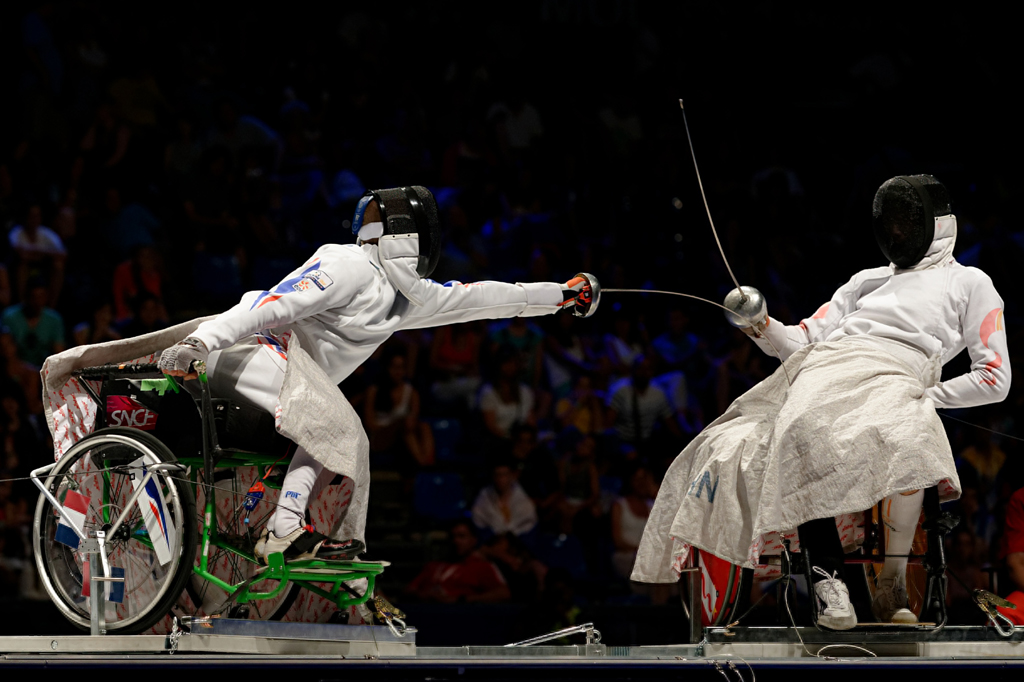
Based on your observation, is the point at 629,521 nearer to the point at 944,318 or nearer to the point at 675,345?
the point at 675,345


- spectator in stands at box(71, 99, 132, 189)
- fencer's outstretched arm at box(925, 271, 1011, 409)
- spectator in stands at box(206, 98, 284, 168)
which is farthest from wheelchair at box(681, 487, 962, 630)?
spectator in stands at box(71, 99, 132, 189)

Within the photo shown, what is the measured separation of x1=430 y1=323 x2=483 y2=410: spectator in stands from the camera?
6340 mm

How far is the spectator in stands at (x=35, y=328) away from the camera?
5996mm

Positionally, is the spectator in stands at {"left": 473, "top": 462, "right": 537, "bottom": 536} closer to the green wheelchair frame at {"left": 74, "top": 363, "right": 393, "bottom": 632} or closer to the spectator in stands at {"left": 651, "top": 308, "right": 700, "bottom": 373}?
the spectator in stands at {"left": 651, "top": 308, "right": 700, "bottom": 373}

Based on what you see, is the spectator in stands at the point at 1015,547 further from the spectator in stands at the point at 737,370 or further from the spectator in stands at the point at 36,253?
the spectator in stands at the point at 36,253

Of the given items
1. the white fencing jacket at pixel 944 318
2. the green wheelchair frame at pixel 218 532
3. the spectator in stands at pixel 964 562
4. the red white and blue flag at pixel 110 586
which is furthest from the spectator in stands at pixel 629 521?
the red white and blue flag at pixel 110 586

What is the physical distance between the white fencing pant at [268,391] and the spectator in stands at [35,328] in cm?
316

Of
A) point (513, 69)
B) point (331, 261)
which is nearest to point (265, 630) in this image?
point (331, 261)

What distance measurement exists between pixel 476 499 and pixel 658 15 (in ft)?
13.3

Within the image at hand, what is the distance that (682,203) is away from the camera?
7.15 metres

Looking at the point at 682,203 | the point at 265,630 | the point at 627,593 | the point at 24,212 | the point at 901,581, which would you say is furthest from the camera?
the point at 682,203

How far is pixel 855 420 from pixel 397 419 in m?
3.34

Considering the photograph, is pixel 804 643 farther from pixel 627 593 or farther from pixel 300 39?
pixel 300 39

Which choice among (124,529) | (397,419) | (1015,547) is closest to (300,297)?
(124,529)
